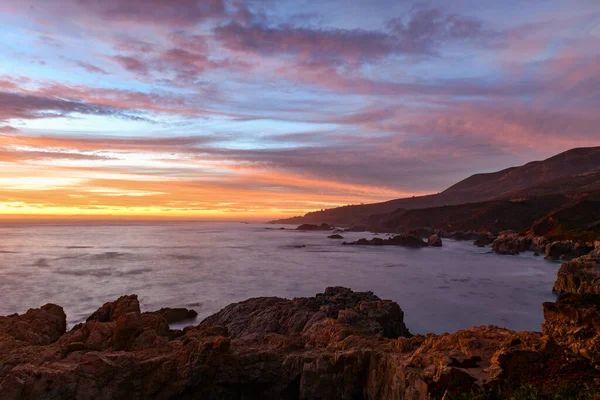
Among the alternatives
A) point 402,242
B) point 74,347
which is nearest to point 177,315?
point 74,347

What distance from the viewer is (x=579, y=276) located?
4147cm

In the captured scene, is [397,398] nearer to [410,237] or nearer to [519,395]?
[519,395]

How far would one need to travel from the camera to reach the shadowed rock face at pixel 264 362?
1112 cm

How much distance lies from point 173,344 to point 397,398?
8.64 m

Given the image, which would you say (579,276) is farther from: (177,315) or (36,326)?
(36,326)

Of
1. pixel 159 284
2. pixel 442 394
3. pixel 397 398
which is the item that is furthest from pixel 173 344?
pixel 159 284

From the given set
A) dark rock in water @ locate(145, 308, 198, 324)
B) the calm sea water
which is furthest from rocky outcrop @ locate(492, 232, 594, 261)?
dark rock in water @ locate(145, 308, 198, 324)

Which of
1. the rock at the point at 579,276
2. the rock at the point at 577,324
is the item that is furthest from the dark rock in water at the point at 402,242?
the rock at the point at 577,324

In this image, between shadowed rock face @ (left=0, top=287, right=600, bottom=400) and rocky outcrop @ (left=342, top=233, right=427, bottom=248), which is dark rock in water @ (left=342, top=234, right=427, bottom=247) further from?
shadowed rock face @ (left=0, top=287, right=600, bottom=400)

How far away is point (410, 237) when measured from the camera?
393 ft

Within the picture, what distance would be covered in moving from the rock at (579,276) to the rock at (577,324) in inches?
1216

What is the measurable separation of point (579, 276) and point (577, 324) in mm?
36863

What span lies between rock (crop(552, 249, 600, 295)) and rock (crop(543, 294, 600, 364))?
30880 mm

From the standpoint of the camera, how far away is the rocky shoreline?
10844 millimetres
